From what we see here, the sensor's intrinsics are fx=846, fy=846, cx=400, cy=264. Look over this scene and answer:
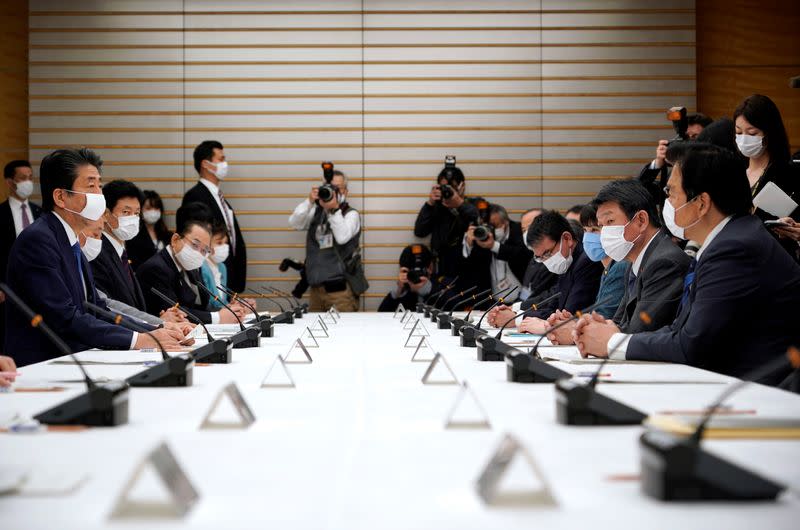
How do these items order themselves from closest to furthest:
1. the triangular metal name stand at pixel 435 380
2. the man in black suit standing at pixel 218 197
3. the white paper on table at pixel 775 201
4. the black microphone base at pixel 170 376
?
1. the black microphone base at pixel 170 376
2. the triangular metal name stand at pixel 435 380
3. the white paper on table at pixel 775 201
4. the man in black suit standing at pixel 218 197

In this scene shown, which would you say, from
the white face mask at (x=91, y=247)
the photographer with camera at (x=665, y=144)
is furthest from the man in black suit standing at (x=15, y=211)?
the photographer with camera at (x=665, y=144)

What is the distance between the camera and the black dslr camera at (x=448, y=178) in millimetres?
6699

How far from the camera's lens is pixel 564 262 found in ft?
14.7

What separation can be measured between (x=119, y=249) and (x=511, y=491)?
140 inches

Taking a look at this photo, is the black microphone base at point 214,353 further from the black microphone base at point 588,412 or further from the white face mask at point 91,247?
the white face mask at point 91,247

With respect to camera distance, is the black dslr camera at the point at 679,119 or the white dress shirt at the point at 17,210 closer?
the black dslr camera at the point at 679,119

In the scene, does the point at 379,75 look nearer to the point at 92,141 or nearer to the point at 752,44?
the point at 92,141

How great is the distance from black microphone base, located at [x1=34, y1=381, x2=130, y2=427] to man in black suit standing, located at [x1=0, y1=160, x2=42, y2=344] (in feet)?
16.1

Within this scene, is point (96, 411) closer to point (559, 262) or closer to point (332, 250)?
point (559, 262)

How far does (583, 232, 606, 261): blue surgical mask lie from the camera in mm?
3900

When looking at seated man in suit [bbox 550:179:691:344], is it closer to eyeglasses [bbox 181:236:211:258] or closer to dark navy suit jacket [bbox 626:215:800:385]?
dark navy suit jacket [bbox 626:215:800:385]

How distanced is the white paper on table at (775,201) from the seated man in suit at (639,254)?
43 centimetres

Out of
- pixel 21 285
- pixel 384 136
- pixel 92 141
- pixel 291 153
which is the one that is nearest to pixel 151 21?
pixel 92 141

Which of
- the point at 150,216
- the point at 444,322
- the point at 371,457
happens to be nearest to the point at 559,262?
the point at 444,322
